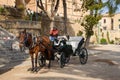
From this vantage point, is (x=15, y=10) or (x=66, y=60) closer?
(x=66, y=60)

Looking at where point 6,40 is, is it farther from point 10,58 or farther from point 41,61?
point 41,61

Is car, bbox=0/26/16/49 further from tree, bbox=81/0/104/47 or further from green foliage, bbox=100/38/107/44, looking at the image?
green foliage, bbox=100/38/107/44

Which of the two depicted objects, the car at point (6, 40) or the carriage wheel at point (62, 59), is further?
the car at point (6, 40)

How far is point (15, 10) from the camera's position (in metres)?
37.8

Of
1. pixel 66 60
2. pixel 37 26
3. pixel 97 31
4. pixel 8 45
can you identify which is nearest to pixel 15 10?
pixel 37 26

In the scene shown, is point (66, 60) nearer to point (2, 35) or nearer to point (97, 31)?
point (2, 35)

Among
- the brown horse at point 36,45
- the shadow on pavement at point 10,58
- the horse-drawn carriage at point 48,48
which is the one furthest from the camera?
the shadow on pavement at point 10,58

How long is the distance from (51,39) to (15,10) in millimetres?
19983

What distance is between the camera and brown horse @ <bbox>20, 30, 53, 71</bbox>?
15.9 m

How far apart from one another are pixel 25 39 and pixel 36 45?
0.86m

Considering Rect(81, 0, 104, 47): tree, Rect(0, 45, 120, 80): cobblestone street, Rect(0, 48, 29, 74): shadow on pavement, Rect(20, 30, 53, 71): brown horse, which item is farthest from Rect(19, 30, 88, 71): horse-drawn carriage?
Rect(81, 0, 104, 47): tree

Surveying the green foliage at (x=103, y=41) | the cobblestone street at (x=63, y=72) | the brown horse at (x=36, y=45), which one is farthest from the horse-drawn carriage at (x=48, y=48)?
the green foliage at (x=103, y=41)

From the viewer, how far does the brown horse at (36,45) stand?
52.1 feet

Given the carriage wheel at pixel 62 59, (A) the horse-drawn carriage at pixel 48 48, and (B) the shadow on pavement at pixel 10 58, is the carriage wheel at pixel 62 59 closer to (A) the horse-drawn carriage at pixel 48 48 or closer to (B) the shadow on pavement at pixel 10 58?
(A) the horse-drawn carriage at pixel 48 48
